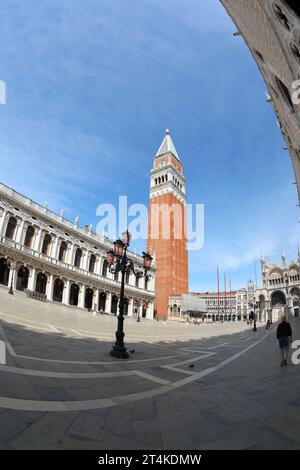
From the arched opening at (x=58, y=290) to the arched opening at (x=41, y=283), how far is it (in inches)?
72.2

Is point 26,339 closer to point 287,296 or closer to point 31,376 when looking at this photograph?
point 31,376

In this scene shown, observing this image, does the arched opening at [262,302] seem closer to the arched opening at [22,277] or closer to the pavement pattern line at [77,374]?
the arched opening at [22,277]

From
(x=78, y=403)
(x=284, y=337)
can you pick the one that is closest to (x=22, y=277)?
(x=284, y=337)

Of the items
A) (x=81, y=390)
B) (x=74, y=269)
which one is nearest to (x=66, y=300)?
(x=74, y=269)

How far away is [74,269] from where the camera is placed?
38094 mm

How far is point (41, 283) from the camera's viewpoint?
113ft

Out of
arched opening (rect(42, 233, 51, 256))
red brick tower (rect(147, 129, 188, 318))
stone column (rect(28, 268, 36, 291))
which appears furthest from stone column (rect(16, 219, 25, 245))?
red brick tower (rect(147, 129, 188, 318))

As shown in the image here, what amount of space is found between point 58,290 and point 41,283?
3.12 metres

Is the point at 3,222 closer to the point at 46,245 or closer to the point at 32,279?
the point at 46,245

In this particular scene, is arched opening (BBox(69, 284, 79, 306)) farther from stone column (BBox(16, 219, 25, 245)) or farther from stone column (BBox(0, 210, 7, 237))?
stone column (BBox(0, 210, 7, 237))

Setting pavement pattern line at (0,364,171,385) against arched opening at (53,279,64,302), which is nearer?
pavement pattern line at (0,364,171,385)

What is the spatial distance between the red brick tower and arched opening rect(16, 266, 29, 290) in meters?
33.4

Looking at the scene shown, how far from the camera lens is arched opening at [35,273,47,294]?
33.8m
